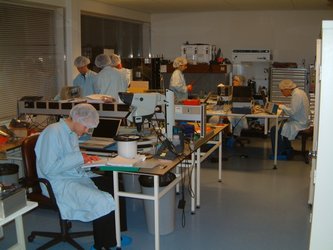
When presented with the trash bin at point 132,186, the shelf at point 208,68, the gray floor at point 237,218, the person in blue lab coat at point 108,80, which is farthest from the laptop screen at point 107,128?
the shelf at point 208,68

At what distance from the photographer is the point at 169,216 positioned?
3.48 m

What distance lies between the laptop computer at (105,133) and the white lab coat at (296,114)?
2.93 metres

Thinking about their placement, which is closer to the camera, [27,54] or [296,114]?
[27,54]

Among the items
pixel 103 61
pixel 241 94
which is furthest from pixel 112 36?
pixel 241 94

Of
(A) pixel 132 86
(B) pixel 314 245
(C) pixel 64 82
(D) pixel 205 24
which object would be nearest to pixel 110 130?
(B) pixel 314 245

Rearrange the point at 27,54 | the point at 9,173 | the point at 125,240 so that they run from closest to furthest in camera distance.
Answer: the point at 125,240
the point at 9,173
the point at 27,54

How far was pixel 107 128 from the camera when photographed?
12.3 ft

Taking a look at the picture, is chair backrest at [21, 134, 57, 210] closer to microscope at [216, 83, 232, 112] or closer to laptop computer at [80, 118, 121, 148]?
laptop computer at [80, 118, 121, 148]

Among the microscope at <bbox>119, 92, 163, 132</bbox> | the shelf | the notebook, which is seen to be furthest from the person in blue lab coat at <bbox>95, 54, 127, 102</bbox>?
the shelf

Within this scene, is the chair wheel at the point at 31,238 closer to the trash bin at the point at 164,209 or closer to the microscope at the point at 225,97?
the trash bin at the point at 164,209

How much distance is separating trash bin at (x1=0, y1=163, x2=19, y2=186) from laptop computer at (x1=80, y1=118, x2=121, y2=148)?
87 centimetres

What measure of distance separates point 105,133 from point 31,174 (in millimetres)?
867

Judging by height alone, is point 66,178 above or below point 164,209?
above

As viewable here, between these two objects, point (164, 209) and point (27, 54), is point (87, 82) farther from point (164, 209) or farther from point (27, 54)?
point (164, 209)
